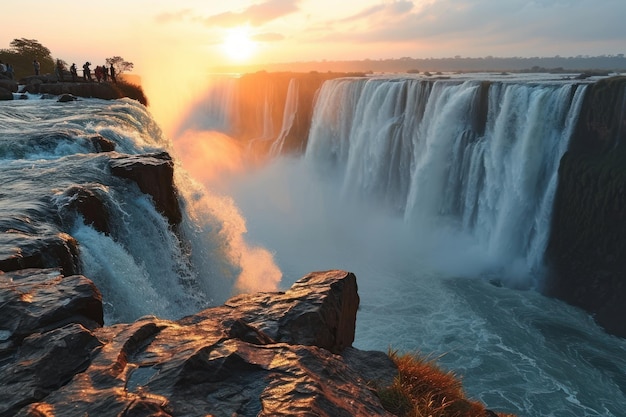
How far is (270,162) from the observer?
1582 inches

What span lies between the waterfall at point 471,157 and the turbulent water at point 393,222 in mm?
72

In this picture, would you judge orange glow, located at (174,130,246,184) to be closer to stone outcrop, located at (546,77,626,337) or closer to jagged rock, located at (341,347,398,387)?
stone outcrop, located at (546,77,626,337)

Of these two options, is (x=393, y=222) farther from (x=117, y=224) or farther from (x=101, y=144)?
(x=117, y=224)

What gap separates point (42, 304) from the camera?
4168 millimetres

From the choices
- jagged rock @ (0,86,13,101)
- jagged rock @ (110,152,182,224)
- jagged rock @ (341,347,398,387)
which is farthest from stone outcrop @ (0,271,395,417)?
jagged rock @ (0,86,13,101)

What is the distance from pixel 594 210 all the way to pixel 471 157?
235 inches

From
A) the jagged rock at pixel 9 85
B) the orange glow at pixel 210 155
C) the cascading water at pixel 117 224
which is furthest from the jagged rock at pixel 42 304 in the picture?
the orange glow at pixel 210 155

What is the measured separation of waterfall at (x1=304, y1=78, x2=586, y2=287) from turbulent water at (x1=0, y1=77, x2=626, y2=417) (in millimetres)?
72

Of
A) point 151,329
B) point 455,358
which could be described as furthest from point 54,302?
point 455,358

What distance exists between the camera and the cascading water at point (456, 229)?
1390 cm

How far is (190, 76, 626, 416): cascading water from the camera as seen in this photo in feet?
45.6

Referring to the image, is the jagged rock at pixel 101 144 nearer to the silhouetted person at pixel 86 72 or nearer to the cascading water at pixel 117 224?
the cascading water at pixel 117 224

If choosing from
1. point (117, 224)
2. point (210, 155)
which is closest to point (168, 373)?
point (117, 224)

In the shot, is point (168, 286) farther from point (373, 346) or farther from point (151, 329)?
point (373, 346)
